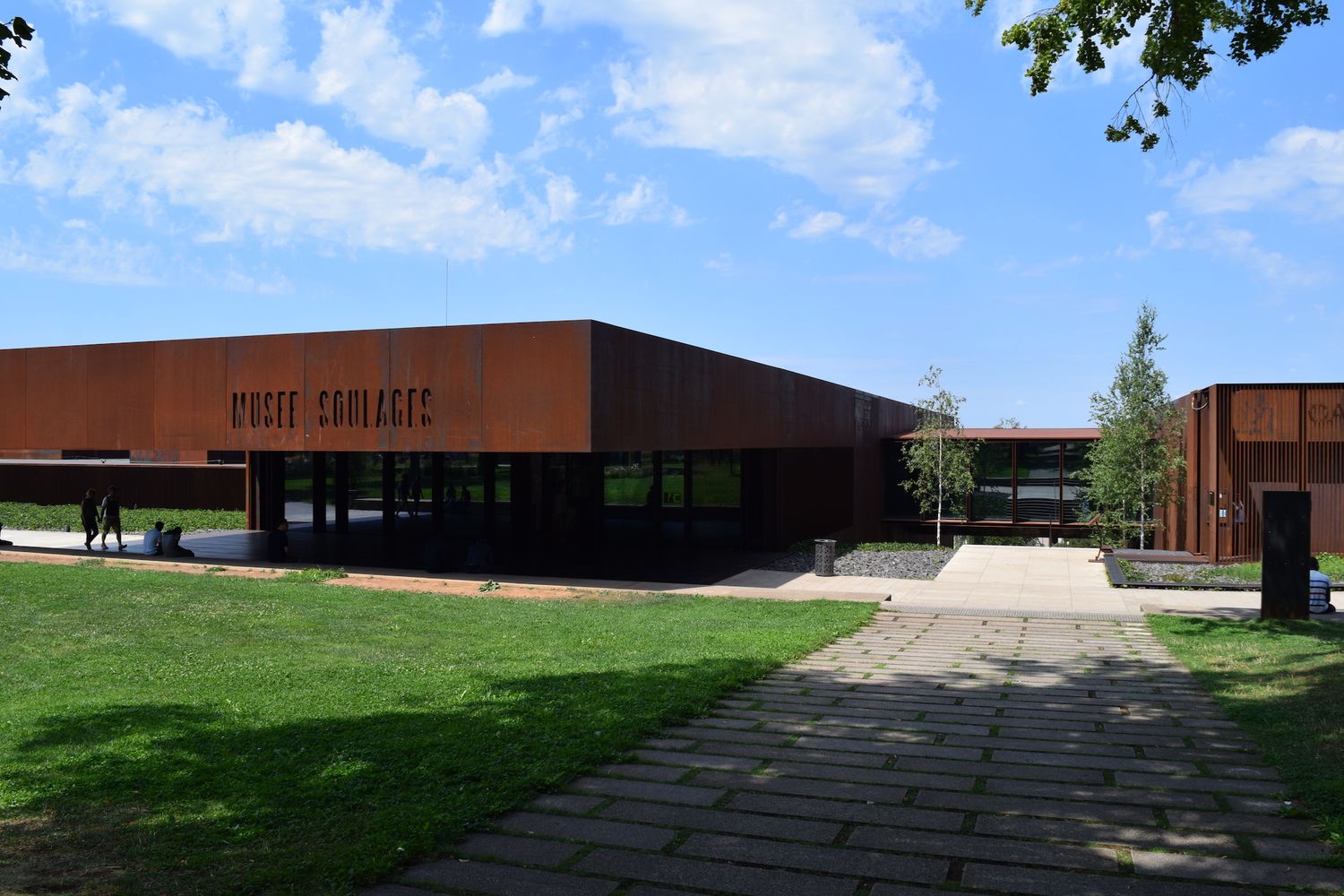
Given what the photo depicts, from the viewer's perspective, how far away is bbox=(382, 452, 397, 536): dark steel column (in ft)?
101

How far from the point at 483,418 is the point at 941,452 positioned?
20.7 metres

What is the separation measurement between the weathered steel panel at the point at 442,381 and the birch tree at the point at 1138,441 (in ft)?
62.1

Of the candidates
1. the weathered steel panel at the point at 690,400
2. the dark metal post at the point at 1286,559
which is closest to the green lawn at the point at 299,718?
the weathered steel panel at the point at 690,400

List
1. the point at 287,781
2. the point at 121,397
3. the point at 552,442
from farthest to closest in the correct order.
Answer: the point at 121,397 → the point at 552,442 → the point at 287,781

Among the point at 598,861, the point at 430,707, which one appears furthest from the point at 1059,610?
the point at 598,861

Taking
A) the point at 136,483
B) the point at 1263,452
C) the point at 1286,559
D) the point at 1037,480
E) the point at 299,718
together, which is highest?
the point at 1263,452

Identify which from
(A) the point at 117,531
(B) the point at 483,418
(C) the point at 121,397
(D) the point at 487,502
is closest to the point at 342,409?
(B) the point at 483,418

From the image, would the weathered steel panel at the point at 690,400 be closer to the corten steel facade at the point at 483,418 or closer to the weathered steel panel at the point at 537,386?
the corten steel facade at the point at 483,418

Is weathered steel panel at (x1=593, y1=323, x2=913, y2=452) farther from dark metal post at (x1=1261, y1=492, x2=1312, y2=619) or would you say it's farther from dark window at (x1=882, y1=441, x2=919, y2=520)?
dark metal post at (x1=1261, y1=492, x2=1312, y2=619)

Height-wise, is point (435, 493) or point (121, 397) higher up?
point (121, 397)

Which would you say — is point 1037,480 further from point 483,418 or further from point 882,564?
point 483,418

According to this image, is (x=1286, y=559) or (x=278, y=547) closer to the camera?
(x=1286, y=559)

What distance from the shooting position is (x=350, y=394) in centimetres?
2036

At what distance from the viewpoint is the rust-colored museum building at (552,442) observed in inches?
761
